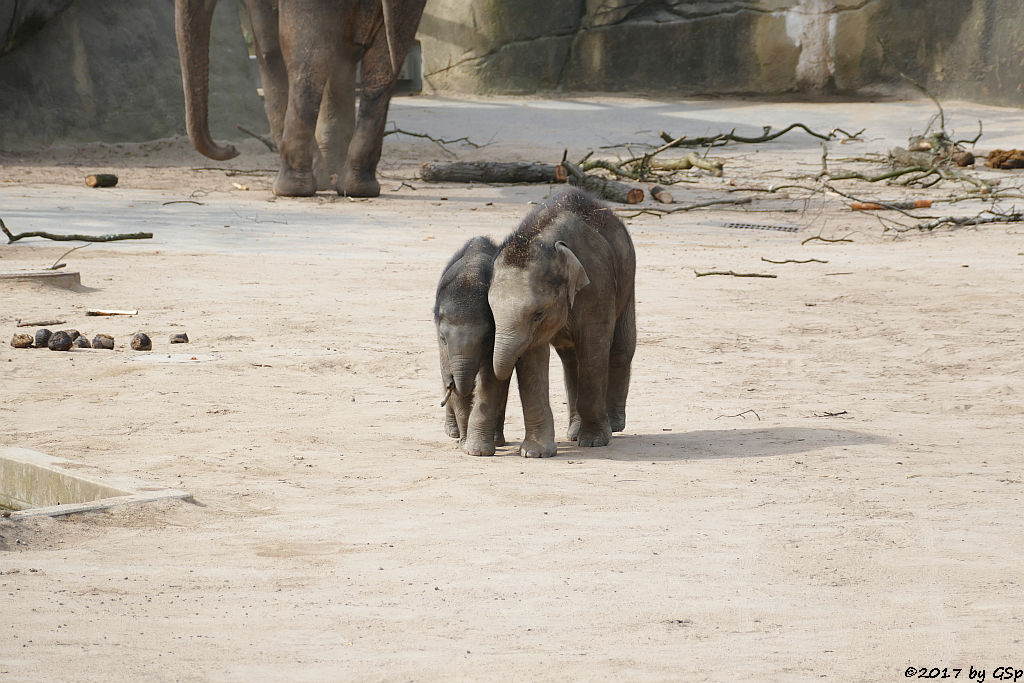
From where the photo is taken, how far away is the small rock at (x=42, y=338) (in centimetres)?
728

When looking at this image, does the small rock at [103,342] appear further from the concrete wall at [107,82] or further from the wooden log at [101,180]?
the concrete wall at [107,82]

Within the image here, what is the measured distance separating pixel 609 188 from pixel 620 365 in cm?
895

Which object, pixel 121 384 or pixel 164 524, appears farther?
pixel 121 384

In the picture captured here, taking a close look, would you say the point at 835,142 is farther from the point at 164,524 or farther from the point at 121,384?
the point at 164,524

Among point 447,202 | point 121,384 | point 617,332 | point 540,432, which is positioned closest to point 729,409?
point 617,332

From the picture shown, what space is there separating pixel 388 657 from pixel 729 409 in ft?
11.5

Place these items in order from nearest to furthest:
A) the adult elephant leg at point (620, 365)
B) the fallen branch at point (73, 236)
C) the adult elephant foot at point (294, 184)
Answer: the adult elephant leg at point (620, 365), the fallen branch at point (73, 236), the adult elephant foot at point (294, 184)

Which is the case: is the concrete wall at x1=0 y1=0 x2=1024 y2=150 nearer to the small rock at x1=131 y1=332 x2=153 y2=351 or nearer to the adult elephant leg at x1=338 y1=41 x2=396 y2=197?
the adult elephant leg at x1=338 y1=41 x2=396 y2=197

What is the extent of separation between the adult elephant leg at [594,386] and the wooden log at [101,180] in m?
10.8

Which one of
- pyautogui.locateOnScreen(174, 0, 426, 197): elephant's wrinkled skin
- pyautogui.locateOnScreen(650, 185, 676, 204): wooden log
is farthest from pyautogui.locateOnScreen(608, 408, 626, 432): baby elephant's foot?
pyautogui.locateOnScreen(650, 185, 676, 204): wooden log

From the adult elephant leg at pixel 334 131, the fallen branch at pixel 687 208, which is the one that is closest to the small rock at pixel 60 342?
the fallen branch at pixel 687 208

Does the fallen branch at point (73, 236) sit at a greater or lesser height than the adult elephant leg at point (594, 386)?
lesser

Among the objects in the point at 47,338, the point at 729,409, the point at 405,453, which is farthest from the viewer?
the point at 47,338

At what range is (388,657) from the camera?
3.01 meters
